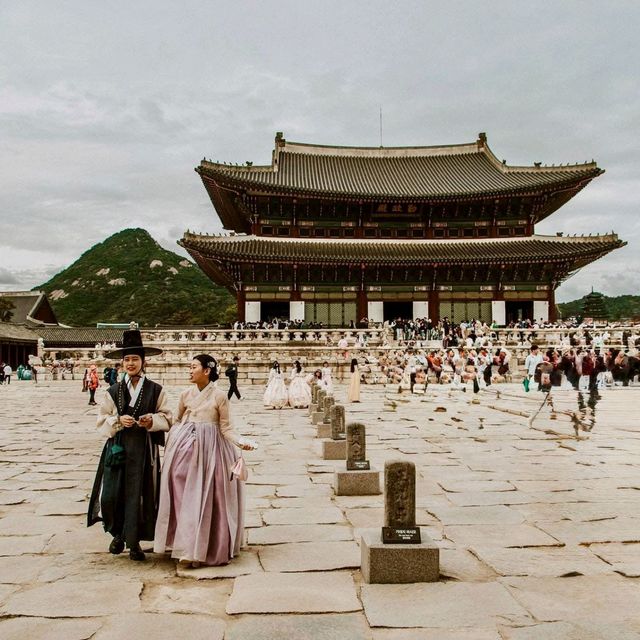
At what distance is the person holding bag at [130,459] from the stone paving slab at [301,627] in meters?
1.45

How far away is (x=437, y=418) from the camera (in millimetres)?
13812

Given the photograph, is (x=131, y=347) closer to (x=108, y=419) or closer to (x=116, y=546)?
(x=108, y=419)

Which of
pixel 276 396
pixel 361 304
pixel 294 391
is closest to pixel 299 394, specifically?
pixel 294 391

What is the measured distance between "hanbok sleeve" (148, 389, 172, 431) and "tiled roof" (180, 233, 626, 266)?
26725mm

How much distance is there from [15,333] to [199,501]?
4111cm

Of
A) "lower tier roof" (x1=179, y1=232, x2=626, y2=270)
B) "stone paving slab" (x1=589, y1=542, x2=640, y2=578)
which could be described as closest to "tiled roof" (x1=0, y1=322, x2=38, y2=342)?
"lower tier roof" (x1=179, y1=232, x2=626, y2=270)

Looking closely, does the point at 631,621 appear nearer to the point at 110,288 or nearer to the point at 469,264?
the point at 469,264

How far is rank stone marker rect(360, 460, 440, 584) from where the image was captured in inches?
168

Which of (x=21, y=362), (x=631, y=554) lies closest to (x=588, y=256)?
(x=631, y=554)

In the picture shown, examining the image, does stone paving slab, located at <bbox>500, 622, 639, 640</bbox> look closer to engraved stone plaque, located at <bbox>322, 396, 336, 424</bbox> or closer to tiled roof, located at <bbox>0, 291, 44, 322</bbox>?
engraved stone plaque, located at <bbox>322, 396, 336, 424</bbox>

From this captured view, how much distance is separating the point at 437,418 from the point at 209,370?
31.6ft

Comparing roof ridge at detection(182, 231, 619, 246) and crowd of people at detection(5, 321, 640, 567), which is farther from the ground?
roof ridge at detection(182, 231, 619, 246)

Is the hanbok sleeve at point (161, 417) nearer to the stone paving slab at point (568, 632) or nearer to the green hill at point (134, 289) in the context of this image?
the stone paving slab at point (568, 632)

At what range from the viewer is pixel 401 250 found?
34.3m
